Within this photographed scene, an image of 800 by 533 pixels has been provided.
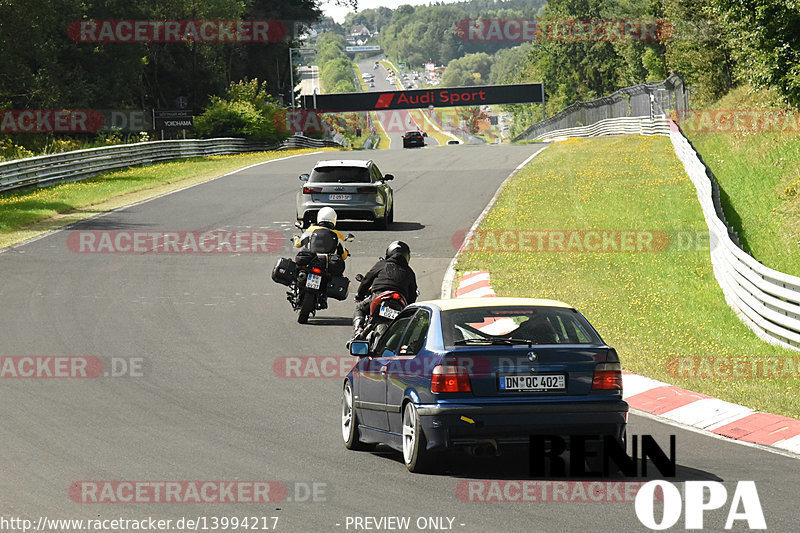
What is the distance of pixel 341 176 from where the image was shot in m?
27.3

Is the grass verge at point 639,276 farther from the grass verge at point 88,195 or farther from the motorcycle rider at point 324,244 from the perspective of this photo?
the grass verge at point 88,195

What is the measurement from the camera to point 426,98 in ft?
358

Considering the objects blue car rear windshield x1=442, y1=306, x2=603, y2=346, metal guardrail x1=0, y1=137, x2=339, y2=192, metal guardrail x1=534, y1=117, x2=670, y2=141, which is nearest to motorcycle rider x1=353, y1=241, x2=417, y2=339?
blue car rear windshield x1=442, y1=306, x2=603, y2=346

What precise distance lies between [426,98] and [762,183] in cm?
7954

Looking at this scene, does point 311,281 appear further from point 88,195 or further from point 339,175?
point 88,195

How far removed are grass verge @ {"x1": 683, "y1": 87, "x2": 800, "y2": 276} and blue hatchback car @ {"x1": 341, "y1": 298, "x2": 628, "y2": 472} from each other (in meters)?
13.1

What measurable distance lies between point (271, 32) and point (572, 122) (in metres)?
25.2

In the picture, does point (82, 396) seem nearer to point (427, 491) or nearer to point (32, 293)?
point (427, 491)

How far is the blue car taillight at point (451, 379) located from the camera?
316 inches

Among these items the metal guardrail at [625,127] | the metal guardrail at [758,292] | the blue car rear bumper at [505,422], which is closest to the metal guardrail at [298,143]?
the metal guardrail at [625,127]

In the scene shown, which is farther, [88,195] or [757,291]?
[88,195]

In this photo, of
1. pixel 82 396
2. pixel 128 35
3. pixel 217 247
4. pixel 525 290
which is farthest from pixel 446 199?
pixel 128 35

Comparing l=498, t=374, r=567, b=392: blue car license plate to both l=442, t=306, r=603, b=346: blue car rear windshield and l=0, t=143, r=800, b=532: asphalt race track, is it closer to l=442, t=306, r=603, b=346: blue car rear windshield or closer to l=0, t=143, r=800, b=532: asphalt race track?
l=442, t=306, r=603, b=346: blue car rear windshield

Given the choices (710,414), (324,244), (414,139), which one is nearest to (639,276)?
(324,244)
